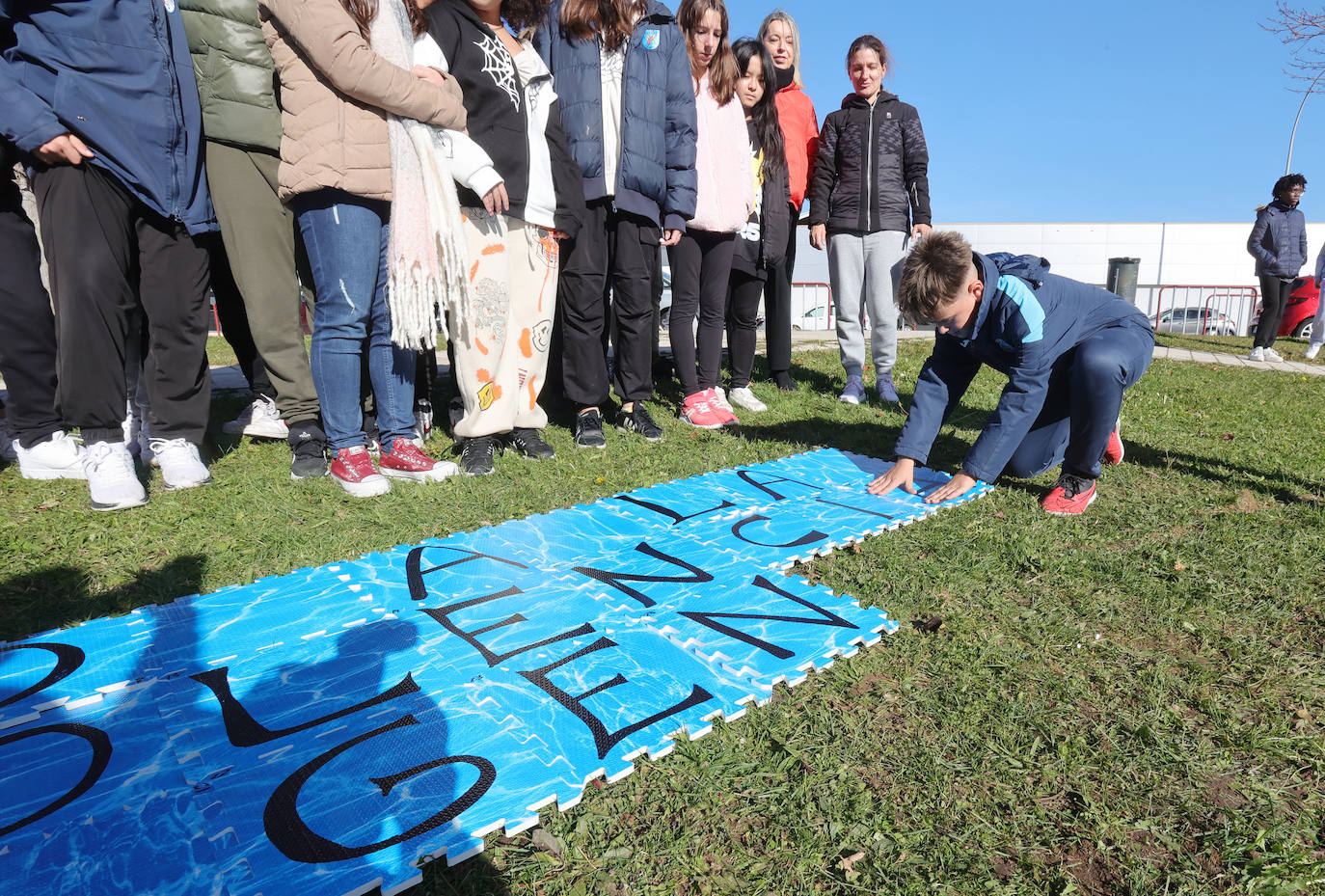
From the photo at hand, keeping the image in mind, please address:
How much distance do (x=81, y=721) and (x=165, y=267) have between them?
2026 millimetres

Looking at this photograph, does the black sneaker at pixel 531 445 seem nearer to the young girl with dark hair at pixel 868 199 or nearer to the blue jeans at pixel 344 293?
the blue jeans at pixel 344 293

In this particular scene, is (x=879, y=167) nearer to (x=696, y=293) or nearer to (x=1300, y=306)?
(x=696, y=293)

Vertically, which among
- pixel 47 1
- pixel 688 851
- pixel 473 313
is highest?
pixel 47 1

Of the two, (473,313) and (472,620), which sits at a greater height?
(473,313)

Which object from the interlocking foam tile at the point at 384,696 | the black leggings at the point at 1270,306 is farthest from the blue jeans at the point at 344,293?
the black leggings at the point at 1270,306

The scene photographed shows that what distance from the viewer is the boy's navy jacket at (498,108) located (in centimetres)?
320

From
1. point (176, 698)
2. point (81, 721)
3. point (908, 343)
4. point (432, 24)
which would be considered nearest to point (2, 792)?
point (81, 721)

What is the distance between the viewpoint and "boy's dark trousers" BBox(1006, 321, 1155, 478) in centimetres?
298

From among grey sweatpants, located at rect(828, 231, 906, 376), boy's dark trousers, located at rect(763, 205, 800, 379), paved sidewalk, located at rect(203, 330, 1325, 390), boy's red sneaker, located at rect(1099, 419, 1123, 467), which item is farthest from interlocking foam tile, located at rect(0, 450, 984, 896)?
paved sidewalk, located at rect(203, 330, 1325, 390)

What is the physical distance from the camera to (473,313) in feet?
11.1

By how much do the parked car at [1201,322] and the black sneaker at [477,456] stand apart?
57.0 feet

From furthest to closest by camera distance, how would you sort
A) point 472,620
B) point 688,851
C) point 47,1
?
point 47,1
point 472,620
point 688,851

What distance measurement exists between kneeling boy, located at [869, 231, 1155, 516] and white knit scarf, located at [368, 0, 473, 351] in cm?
188

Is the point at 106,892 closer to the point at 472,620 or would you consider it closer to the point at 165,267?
the point at 472,620
